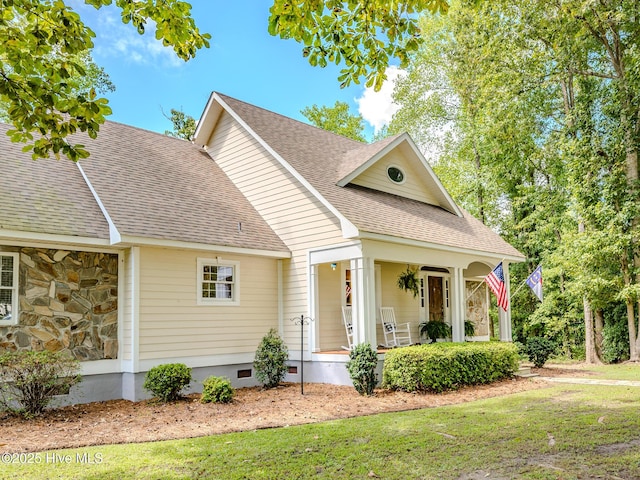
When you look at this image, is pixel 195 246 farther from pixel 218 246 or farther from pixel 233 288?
pixel 233 288

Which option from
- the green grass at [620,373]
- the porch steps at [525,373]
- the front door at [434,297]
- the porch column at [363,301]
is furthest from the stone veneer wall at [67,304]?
the green grass at [620,373]

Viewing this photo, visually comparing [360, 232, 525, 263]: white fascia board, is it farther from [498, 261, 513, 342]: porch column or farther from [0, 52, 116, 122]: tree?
[0, 52, 116, 122]: tree

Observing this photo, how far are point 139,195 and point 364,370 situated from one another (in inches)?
232

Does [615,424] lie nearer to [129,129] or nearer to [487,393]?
[487,393]

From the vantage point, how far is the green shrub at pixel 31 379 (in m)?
8.10

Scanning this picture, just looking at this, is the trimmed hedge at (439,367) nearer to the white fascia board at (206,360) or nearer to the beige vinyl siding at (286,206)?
the beige vinyl siding at (286,206)

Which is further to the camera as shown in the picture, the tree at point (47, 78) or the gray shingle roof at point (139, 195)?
the gray shingle roof at point (139, 195)

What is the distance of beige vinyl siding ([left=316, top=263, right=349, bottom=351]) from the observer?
41.0ft

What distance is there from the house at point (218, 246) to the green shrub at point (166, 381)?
0.55 meters

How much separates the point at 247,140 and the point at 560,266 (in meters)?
12.9

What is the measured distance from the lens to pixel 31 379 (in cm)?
812

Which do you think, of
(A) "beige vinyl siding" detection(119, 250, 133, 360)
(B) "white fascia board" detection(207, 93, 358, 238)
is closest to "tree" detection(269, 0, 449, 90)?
(B) "white fascia board" detection(207, 93, 358, 238)

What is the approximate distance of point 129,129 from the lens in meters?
14.1

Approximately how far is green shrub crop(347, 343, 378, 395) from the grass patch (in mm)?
2278
